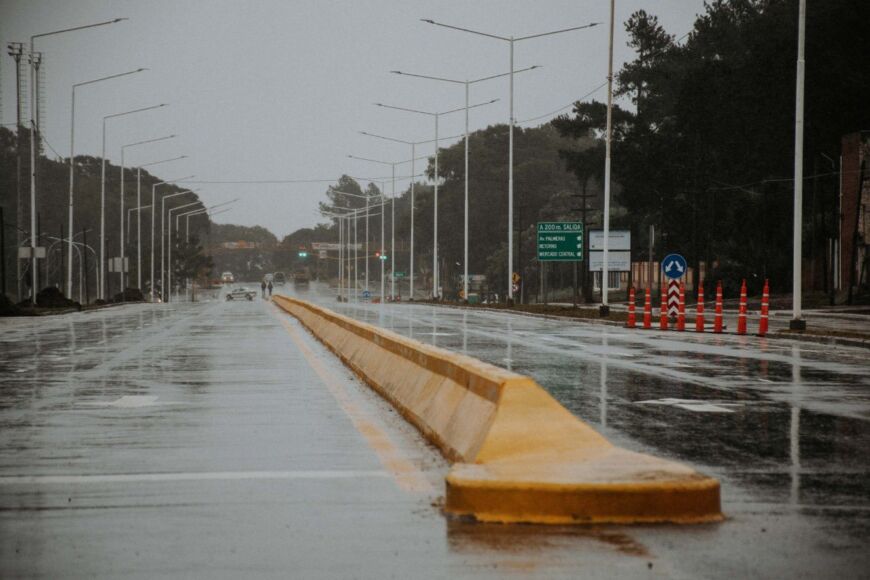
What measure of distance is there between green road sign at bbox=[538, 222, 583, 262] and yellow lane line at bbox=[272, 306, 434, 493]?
3819 cm

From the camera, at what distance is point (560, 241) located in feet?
186

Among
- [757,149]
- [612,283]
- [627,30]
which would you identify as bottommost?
[612,283]

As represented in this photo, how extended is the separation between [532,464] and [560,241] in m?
49.3

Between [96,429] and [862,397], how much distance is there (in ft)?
27.7

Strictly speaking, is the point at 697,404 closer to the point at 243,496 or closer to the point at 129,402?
the point at 129,402

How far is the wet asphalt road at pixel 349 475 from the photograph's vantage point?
6238 mm

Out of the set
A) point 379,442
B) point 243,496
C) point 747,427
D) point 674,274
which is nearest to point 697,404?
point 747,427

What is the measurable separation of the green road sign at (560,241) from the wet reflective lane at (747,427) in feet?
98.3

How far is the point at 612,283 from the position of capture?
5064 inches

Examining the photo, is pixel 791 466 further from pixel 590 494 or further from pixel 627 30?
pixel 627 30

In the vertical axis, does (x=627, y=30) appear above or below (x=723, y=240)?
above

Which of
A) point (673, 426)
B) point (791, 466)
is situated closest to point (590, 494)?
point (791, 466)

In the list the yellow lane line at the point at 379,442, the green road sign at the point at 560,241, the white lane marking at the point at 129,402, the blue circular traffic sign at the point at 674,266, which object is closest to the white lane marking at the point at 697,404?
the yellow lane line at the point at 379,442

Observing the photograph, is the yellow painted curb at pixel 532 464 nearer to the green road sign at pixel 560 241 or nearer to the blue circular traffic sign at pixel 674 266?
the blue circular traffic sign at pixel 674 266
